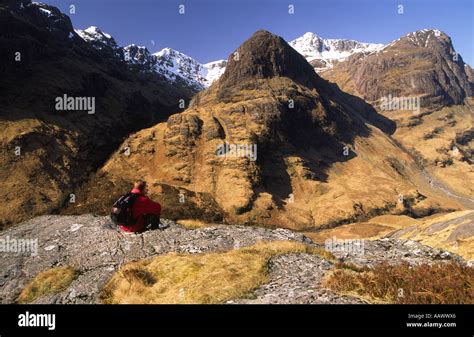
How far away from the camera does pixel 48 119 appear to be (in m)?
108

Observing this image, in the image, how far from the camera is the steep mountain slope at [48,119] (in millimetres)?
86750

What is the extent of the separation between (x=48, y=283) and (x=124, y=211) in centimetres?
725

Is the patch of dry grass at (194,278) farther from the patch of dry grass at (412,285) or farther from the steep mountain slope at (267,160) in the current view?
the steep mountain slope at (267,160)

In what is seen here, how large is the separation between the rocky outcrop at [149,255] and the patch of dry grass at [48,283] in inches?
20.3

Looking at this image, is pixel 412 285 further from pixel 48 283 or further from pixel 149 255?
pixel 48 283

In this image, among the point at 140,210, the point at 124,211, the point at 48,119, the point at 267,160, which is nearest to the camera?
the point at 124,211

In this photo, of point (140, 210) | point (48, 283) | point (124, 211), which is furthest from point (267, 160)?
point (124, 211)

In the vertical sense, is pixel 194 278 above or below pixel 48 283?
above

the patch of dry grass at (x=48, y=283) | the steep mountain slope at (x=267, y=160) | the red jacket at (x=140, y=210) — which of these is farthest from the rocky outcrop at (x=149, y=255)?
the steep mountain slope at (x=267, y=160)

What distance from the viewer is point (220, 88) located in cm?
16350

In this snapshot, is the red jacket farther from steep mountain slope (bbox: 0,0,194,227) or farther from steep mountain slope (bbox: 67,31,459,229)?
steep mountain slope (bbox: 0,0,194,227)

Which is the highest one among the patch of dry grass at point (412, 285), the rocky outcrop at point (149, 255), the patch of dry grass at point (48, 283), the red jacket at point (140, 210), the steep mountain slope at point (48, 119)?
the steep mountain slope at point (48, 119)
